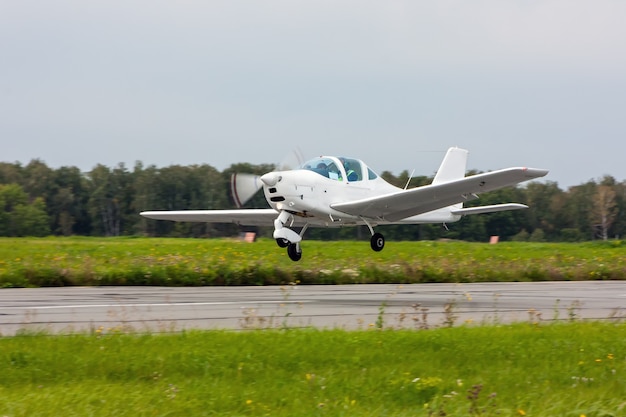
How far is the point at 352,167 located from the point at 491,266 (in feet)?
22.5

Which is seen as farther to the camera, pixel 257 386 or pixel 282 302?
pixel 282 302

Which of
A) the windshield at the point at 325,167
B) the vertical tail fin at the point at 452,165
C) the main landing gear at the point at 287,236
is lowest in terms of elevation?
the main landing gear at the point at 287,236

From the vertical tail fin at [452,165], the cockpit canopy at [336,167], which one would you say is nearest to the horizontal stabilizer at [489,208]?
the vertical tail fin at [452,165]

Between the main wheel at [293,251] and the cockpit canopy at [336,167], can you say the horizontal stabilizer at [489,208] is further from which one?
the main wheel at [293,251]

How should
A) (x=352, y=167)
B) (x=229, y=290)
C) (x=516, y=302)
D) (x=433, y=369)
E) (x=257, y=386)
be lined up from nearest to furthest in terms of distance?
(x=257, y=386), (x=433, y=369), (x=516, y=302), (x=229, y=290), (x=352, y=167)

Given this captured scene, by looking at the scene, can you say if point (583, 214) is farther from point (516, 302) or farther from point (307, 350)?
point (307, 350)

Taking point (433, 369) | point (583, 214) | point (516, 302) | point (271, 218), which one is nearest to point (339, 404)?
point (433, 369)

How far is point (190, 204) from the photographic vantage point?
81812 millimetres

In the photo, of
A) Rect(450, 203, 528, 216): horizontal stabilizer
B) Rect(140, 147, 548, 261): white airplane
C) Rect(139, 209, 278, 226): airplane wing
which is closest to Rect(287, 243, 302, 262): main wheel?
Rect(140, 147, 548, 261): white airplane

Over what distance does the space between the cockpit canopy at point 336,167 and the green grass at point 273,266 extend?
2.63 meters

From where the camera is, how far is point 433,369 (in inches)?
338

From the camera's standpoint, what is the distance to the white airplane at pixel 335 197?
68.4 ft

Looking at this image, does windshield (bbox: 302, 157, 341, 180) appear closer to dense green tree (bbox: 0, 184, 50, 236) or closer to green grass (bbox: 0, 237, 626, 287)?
green grass (bbox: 0, 237, 626, 287)

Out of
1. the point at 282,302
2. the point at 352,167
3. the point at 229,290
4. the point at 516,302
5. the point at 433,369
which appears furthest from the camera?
the point at 352,167
